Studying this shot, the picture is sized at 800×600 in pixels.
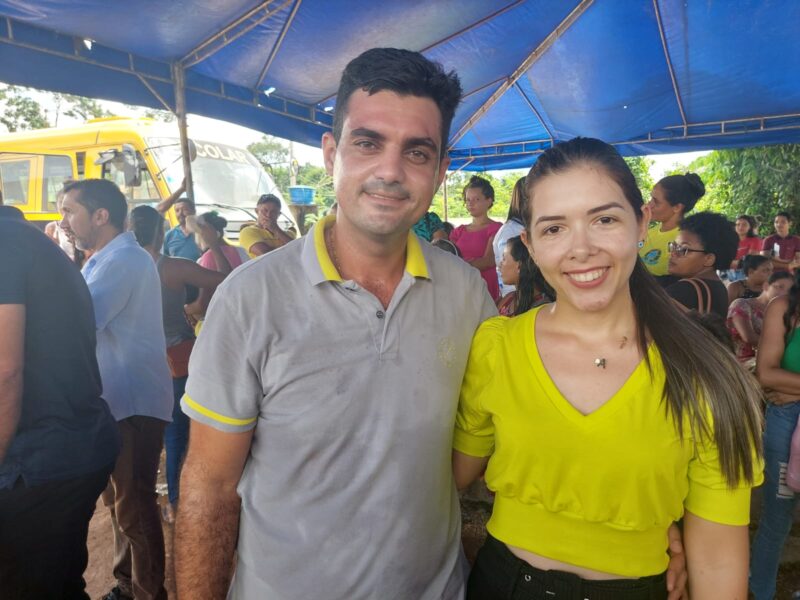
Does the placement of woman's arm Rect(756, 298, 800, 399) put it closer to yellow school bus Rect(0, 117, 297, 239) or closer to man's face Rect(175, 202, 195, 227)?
man's face Rect(175, 202, 195, 227)

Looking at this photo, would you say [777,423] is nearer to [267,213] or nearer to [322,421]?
[322,421]

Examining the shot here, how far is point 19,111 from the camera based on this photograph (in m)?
19.7

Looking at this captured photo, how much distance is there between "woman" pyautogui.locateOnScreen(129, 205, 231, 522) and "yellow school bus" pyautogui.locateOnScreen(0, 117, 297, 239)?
3.45 m

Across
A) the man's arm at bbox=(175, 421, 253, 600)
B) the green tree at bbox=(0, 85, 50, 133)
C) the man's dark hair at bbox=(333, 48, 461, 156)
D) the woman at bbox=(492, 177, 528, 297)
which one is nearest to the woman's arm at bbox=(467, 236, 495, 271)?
the woman at bbox=(492, 177, 528, 297)

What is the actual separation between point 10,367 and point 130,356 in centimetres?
89

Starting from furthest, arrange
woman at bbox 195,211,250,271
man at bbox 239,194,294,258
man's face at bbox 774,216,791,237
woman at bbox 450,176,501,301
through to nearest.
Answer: man's face at bbox 774,216,791,237 → woman at bbox 450,176,501,301 → man at bbox 239,194,294,258 → woman at bbox 195,211,250,271

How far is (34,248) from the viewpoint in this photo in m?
1.73

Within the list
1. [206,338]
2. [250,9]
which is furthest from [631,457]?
[250,9]

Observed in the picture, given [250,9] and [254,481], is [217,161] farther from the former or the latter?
[254,481]

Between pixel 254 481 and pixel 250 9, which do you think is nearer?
pixel 254 481

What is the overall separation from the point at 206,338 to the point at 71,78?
4.32 meters

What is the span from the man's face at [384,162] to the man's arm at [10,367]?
1.19 metres

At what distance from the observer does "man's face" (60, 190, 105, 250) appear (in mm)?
2535

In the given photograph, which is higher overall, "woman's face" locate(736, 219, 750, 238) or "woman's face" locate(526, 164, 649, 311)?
"woman's face" locate(736, 219, 750, 238)
